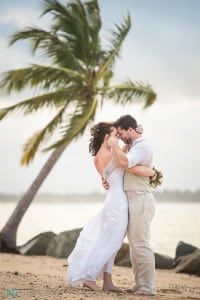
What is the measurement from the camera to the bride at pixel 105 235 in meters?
8.01

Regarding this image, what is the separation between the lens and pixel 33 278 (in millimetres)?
9609

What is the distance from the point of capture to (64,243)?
52.9 feet

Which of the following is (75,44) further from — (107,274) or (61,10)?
(107,274)

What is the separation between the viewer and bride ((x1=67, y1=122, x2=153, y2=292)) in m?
8.01

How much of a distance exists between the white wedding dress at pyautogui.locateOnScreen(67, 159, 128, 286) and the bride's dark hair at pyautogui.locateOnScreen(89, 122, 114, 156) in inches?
13.7

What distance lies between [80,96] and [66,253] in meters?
4.59

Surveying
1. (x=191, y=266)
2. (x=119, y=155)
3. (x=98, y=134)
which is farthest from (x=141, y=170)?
(x=191, y=266)

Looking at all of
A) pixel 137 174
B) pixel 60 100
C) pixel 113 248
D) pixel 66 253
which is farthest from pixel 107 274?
pixel 60 100

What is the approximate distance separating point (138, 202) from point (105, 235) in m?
0.61

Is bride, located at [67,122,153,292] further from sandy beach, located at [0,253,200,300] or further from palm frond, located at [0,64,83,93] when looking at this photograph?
palm frond, located at [0,64,83,93]

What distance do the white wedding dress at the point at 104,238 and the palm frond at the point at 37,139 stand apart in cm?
871

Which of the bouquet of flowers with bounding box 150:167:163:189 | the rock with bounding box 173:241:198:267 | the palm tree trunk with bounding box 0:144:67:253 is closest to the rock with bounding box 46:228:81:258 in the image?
the palm tree trunk with bounding box 0:144:67:253

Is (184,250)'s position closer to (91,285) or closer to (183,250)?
(183,250)

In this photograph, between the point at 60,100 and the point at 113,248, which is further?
the point at 60,100
